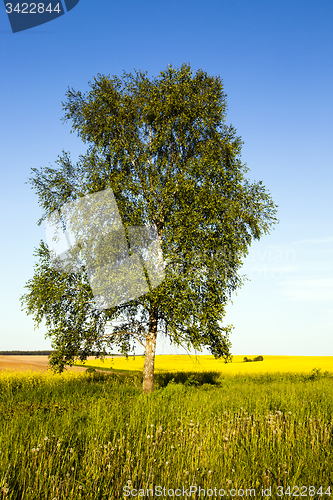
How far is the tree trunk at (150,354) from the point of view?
15719 mm

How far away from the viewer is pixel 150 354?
52.8 feet

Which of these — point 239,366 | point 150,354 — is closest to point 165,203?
point 150,354

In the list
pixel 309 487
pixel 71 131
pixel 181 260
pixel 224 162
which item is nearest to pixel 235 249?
pixel 181 260

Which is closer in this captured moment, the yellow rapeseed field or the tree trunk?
the tree trunk
